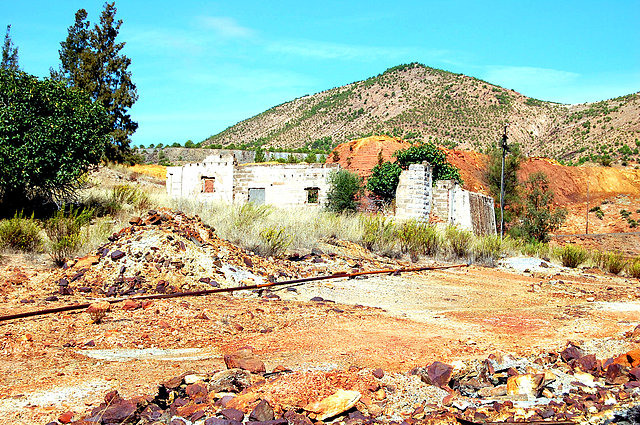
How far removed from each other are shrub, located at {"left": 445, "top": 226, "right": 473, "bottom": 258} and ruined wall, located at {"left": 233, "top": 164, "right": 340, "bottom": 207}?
8.40 meters

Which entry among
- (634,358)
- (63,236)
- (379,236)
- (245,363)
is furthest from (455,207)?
(245,363)

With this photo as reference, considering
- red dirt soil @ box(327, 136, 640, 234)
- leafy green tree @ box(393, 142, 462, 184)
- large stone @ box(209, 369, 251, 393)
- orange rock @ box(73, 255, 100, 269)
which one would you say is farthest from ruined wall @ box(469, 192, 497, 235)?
large stone @ box(209, 369, 251, 393)

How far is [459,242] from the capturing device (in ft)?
57.6

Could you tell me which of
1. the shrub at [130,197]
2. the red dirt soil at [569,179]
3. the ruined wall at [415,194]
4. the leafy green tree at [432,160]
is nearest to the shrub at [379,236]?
the ruined wall at [415,194]

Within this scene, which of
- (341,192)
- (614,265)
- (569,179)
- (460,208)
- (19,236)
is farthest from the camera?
(569,179)

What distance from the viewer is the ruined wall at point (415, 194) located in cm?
2116

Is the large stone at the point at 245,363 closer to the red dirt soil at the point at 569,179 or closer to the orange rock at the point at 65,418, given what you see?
the orange rock at the point at 65,418

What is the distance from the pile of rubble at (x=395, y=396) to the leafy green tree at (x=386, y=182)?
26619 millimetres

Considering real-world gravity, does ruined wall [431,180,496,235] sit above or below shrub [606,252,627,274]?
above

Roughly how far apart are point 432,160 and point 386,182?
388 cm

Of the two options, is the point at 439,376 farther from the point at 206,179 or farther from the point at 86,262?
the point at 206,179

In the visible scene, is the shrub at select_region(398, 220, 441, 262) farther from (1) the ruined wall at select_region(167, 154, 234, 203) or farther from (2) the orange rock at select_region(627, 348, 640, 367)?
(1) the ruined wall at select_region(167, 154, 234, 203)

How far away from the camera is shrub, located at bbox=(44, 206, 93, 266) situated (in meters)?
10.5

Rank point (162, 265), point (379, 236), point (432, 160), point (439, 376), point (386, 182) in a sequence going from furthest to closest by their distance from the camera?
point (432, 160), point (386, 182), point (379, 236), point (162, 265), point (439, 376)
